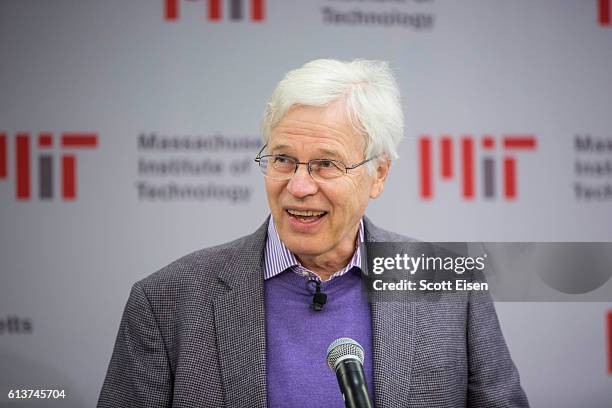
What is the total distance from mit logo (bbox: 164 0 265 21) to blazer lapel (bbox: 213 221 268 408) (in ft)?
4.43

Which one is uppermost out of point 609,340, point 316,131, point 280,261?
point 316,131

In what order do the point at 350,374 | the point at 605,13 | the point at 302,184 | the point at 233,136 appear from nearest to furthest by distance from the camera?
1. the point at 350,374
2. the point at 302,184
3. the point at 233,136
4. the point at 605,13

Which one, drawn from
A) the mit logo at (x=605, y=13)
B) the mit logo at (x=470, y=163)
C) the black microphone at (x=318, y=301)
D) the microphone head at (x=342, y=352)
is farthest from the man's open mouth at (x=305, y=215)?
the mit logo at (x=605, y=13)

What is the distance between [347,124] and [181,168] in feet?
3.88

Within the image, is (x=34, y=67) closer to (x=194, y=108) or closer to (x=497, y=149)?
(x=194, y=108)

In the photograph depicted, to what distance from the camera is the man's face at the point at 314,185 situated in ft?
6.59

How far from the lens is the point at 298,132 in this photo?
2.01 meters

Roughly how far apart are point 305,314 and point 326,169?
1.35ft

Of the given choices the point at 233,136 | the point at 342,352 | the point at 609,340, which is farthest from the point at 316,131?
the point at 609,340

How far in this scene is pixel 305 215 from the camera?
80.7 inches

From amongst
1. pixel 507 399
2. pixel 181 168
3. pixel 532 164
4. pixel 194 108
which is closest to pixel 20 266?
pixel 181 168

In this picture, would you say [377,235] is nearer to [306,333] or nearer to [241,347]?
[306,333]

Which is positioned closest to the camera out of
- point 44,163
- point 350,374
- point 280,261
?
point 350,374

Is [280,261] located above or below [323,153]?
below
